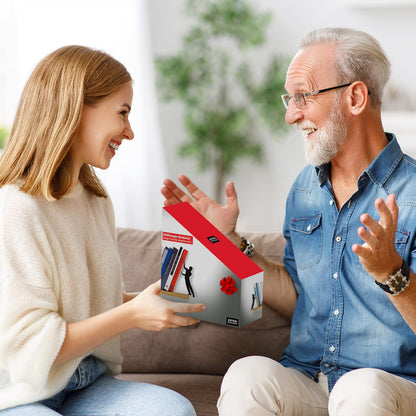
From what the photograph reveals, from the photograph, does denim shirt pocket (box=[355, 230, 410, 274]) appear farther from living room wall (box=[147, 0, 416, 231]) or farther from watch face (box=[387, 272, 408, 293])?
living room wall (box=[147, 0, 416, 231])

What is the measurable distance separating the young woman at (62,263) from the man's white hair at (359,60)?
59 cm

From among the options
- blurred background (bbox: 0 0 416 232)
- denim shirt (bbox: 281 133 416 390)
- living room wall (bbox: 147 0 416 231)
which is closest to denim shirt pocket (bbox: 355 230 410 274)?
denim shirt (bbox: 281 133 416 390)

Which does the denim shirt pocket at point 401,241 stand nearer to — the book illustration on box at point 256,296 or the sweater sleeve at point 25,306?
the book illustration on box at point 256,296

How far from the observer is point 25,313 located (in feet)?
4.19

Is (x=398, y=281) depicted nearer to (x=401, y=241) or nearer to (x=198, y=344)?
(x=401, y=241)

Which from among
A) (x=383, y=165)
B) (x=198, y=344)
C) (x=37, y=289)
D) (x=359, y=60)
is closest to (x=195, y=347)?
(x=198, y=344)

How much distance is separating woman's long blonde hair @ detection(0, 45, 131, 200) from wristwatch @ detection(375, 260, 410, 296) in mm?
770

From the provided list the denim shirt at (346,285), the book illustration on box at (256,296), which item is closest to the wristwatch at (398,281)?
the denim shirt at (346,285)

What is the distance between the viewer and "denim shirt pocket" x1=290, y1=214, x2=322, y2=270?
1.62 m

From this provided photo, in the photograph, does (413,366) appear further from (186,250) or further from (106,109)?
(106,109)

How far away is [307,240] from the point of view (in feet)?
5.40

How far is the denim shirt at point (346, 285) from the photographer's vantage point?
1.46 meters

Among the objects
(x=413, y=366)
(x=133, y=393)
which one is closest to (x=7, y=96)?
(x=133, y=393)

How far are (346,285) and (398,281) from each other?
0.83ft
